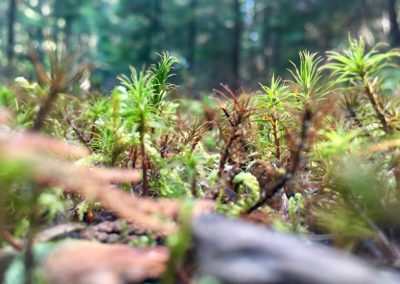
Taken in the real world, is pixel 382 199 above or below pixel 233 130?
below

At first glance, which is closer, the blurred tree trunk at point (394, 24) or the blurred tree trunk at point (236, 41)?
the blurred tree trunk at point (394, 24)

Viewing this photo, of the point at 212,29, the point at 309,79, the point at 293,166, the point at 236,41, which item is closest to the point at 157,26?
the point at 212,29

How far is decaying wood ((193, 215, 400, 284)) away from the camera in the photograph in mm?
501

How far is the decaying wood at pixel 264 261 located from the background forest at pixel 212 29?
10.4 m

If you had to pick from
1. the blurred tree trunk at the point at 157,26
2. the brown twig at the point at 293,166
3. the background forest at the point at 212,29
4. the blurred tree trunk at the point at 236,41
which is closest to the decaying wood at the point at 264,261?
the brown twig at the point at 293,166

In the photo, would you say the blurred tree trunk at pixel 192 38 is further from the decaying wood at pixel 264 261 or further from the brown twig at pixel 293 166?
the decaying wood at pixel 264 261

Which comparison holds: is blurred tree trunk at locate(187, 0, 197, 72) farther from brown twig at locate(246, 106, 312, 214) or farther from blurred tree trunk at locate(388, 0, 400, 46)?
brown twig at locate(246, 106, 312, 214)

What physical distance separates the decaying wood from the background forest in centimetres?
1037

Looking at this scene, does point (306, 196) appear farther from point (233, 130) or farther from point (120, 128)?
point (120, 128)

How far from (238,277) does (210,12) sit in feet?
54.8

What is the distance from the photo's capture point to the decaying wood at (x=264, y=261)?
0.50 meters

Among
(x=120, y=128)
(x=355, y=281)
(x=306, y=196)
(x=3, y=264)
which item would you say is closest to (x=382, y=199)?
(x=306, y=196)

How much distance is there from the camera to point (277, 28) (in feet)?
46.4

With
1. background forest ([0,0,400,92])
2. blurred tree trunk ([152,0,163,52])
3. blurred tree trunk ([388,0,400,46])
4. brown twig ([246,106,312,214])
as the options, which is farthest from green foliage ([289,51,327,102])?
blurred tree trunk ([152,0,163,52])
